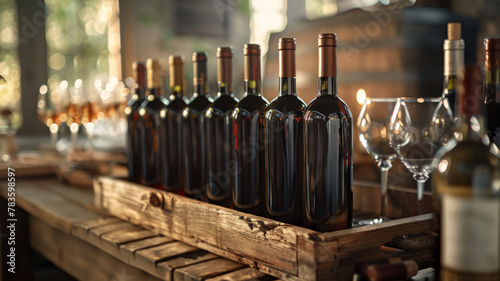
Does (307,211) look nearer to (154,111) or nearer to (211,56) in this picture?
(154,111)

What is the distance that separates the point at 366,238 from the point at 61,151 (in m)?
2.33

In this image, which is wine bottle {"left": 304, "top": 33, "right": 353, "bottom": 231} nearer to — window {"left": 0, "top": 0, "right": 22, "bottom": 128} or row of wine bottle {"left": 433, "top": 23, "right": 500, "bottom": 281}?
row of wine bottle {"left": 433, "top": 23, "right": 500, "bottom": 281}

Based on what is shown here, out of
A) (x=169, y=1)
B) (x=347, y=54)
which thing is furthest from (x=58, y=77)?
(x=347, y=54)

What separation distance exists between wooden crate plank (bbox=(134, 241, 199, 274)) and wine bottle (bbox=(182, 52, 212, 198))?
122 mm

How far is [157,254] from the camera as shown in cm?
91

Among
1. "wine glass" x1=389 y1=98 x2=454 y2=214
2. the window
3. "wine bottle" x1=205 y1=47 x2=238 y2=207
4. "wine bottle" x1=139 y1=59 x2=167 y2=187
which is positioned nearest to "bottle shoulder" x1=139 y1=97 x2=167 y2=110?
"wine bottle" x1=139 y1=59 x2=167 y2=187

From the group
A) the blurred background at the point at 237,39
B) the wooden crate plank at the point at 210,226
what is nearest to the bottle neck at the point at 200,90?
the wooden crate plank at the point at 210,226

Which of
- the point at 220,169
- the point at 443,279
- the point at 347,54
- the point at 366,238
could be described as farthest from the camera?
the point at 347,54

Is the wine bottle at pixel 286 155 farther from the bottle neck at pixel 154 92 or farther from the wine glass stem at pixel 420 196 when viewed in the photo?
the bottle neck at pixel 154 92

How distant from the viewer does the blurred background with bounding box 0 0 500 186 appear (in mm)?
2262

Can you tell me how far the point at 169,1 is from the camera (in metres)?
4.11

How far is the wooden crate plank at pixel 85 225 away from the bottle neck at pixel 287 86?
589 millimetres

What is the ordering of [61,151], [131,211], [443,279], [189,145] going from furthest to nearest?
[61,151]
[131,211]
[189,145]
[443,279]

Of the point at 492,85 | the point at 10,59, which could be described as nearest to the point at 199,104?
the point at 492,85
